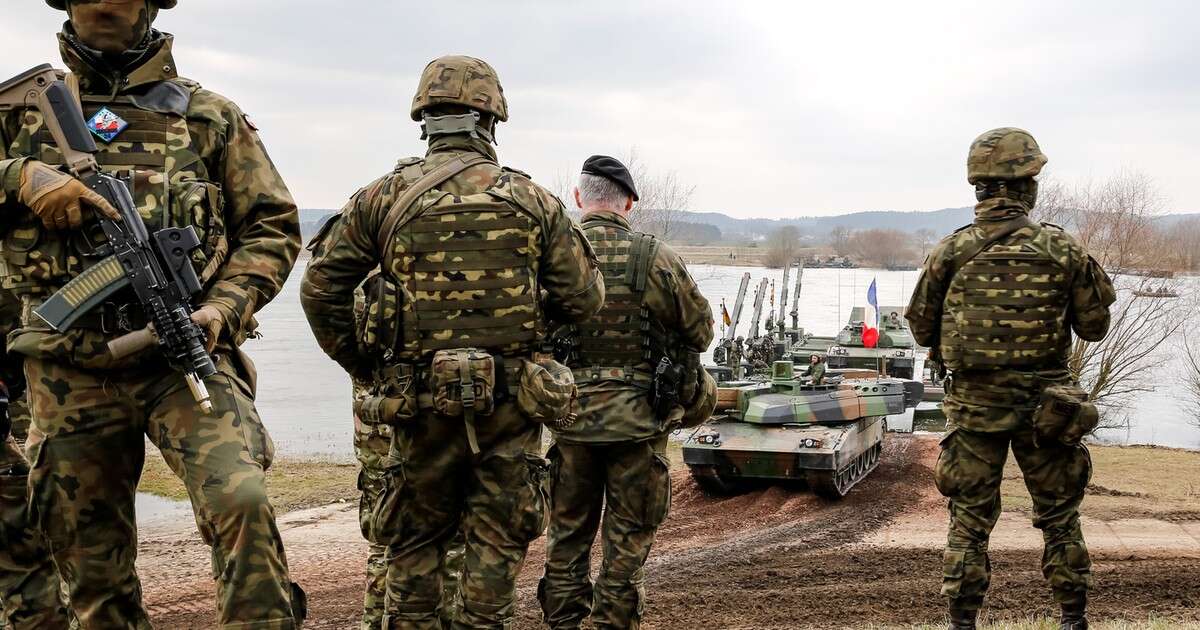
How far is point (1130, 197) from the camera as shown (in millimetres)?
26047

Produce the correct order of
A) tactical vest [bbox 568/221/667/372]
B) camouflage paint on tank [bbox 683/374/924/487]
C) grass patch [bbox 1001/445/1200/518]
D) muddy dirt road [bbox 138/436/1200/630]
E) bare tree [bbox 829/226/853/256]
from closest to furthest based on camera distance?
1. tactical vest [bbox 568/221/667/372]
2. muddy dirt road [bbox 138/436/1200/630]
3. grass patch [bbox 1001/445/1200/518]
4. camouflage paint on tank [bbox 683/374/924/487]
5. bare tree [bbox 829/226/853/256]

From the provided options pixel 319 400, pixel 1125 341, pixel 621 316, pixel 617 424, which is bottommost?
pixel 319 400

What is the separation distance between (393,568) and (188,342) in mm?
1449

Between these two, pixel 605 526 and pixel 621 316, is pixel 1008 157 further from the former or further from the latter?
pixel 605 526

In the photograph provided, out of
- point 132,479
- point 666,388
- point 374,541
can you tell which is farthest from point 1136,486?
point 132,479

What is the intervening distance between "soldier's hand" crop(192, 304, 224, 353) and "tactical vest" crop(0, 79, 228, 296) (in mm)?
184

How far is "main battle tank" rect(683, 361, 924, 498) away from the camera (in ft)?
39.4

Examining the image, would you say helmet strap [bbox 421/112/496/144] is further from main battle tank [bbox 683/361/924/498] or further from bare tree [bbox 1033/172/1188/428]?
bare tree [bbox 1033/172/1188/428]

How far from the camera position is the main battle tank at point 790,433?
1202 centimetres

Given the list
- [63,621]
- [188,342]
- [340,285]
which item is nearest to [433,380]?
[340,285]

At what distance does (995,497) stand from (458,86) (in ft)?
12.4

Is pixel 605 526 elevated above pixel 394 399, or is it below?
below

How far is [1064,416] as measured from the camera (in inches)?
230

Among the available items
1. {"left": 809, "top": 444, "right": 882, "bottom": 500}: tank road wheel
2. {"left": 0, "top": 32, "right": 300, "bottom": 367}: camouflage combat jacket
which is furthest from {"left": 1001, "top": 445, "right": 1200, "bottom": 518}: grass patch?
{"left": 0, "top": 32, "right": 300, "bottom": 367}: camouflage combat jacket
